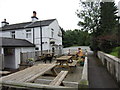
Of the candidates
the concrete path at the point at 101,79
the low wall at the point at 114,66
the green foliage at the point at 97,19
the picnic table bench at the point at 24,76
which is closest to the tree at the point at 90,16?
the green foliage at the point at 97,19

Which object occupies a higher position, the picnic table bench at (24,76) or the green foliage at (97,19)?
the green foliage at (97,19)

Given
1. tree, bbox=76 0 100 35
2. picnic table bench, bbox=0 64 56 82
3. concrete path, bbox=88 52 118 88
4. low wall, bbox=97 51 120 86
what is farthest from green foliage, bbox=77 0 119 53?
picnic table bench, bbox=0 64 56 82

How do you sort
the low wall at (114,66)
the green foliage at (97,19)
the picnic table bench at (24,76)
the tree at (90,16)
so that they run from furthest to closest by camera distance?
1. the tree at (90,16)
2. the green foliage at (97,19)
3. the low wall at (114,66)
4. the picnic table bench at (24,76)

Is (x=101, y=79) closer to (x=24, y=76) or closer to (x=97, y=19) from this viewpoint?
(x=24, y=76)

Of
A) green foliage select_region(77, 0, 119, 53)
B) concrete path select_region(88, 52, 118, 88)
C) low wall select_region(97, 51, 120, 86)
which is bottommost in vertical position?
concrete path select_region(88, 52, 118, 88)

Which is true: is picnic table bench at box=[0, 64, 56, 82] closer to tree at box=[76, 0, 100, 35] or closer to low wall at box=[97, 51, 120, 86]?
low wall at box=[97, 51, 120, 86]

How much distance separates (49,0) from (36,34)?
21.0 feet

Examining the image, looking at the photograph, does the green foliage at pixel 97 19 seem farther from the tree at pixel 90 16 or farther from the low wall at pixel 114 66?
the low wall at pixel 114 66

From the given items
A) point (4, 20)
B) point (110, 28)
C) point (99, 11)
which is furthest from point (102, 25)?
point (4, 20)

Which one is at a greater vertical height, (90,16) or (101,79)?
(90,16)

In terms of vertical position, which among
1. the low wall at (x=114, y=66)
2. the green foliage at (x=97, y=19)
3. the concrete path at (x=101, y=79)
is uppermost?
the green foliage at (x=97, y=19)

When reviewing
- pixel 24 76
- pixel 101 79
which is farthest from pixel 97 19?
pixel 24 76

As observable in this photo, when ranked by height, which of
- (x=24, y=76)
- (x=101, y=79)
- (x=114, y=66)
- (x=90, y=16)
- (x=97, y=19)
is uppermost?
(x=90, y=16)

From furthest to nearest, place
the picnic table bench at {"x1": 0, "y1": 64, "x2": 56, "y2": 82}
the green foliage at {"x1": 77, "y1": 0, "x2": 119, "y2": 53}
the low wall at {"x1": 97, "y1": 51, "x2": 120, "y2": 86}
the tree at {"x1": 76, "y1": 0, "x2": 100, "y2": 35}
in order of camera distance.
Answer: the tree at {"x1": 76, "y1": 0, "x2": 100, "y2": 35} → the green foliage at {"x1": 77, "y1": 0, "x2": 119, "y2": 53} → the low wall at {"x1": 97, "y1": 51, "x2": 120, "y2": 86} → the picnic table bench at {"x1": 0, "y1": 64, "x2": 56, "y2": 82}
